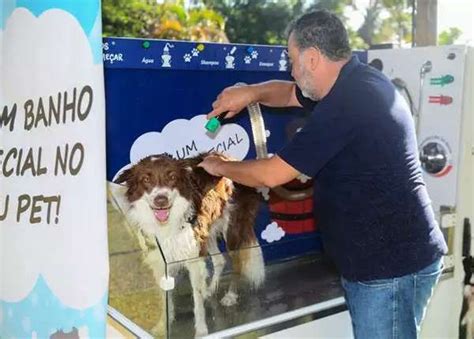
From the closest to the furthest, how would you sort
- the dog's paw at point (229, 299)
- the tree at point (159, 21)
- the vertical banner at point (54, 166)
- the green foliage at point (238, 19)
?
the vertical banner at point (54, 166)
the dog's paw at point (229, 299)
the tree at point (159, 21)
the green foliage at point (238, 19)

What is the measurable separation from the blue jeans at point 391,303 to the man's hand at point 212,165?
1.87 feet

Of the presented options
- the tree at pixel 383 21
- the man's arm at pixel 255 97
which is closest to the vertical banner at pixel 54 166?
the man's arm at pixel 255 97

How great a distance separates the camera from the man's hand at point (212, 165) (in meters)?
1.90

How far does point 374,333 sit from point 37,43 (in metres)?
1.32

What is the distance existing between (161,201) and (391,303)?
31.6 inches

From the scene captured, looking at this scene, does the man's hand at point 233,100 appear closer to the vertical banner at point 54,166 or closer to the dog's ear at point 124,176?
the dog's ear at point 124,176

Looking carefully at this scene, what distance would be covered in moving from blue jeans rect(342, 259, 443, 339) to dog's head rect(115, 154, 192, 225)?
2.05 feet

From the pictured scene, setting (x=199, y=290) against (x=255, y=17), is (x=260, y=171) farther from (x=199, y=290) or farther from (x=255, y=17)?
(x=255, y=17)

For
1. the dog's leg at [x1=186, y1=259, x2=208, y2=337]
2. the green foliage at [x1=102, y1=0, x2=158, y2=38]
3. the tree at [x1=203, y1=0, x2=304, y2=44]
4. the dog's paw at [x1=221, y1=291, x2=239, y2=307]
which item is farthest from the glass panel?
the tree at [x1=203, y1=0, x2=304, y2=44]

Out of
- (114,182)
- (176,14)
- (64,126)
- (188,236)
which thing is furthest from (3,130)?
(176,14)

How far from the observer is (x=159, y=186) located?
6.23 feet

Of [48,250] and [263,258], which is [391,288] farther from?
[48,250]

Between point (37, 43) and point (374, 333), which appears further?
point (374, 333)

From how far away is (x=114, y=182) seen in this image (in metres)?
1.91
